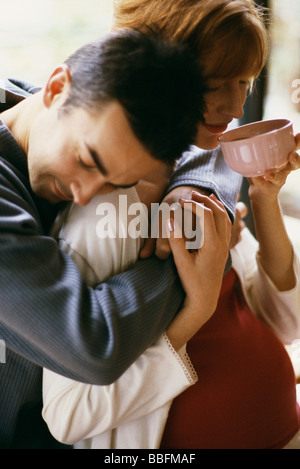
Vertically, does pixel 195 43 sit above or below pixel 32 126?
above

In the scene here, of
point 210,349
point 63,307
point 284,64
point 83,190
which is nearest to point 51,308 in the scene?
point 63,307

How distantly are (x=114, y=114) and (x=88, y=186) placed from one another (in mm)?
135

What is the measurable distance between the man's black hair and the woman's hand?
166 mm

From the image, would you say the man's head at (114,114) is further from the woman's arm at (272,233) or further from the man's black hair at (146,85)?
the woman's arm at (272,233)

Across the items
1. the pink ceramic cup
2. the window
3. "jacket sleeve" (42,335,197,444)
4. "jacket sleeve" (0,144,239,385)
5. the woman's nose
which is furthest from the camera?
the window

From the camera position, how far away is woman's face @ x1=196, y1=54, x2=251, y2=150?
3.50ft

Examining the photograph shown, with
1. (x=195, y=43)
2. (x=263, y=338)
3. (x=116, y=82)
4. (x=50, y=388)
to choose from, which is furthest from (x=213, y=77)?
(x=50, y=388)

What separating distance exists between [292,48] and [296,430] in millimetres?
1200

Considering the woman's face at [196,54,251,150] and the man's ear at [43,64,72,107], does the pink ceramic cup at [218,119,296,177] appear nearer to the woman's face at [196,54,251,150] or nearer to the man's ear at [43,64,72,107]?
the woman's face at [196,54,251,150]

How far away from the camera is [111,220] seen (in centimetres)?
87

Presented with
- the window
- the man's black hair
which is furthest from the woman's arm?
the window

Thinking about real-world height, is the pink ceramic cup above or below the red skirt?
above

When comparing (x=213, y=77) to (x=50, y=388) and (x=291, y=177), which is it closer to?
(x=50, y=388)

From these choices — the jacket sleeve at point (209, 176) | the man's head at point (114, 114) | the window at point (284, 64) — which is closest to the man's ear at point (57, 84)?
the man's head at point (114, 114)
